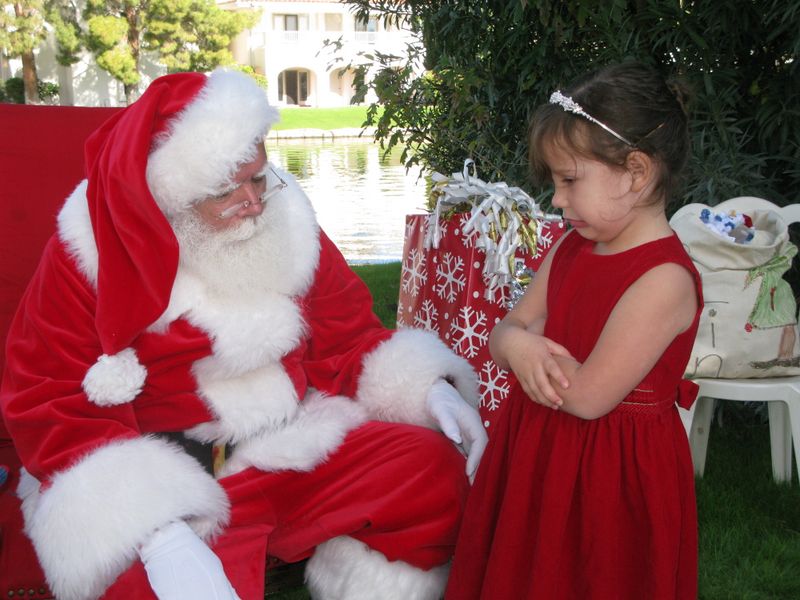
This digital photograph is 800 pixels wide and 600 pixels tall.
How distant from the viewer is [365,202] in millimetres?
→ 9898

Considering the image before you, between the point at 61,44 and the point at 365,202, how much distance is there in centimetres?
1808

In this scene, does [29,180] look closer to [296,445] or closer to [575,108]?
[296,445]

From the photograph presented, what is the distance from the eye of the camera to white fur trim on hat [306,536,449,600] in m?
1.80

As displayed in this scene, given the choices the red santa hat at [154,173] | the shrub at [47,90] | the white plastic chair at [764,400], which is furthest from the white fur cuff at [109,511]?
the shrub at [47,90]

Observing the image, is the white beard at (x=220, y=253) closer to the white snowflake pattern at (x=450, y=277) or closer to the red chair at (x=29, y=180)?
the red chair at (x=29, y=180)

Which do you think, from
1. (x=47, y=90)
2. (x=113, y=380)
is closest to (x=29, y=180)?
(x=113, y=380)

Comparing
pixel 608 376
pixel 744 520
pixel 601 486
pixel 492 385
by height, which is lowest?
pixel 744 520

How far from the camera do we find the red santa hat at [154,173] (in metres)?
1.77

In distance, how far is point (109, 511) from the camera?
1.63 meters

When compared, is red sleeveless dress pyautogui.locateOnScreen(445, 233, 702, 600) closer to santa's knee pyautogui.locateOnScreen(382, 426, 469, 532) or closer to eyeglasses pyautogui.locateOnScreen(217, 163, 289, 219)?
santa's knee pyautogui.locateOnScreen(382, 426, 469, 532)

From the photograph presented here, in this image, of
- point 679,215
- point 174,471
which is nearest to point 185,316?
point 174,471

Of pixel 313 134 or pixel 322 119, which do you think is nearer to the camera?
pixel 313 134

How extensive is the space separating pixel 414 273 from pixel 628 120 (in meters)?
1.60

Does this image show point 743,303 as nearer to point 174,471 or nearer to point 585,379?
point 585,379
